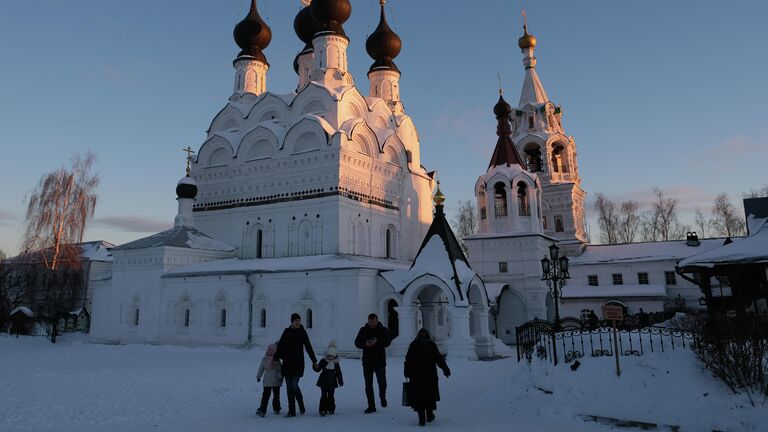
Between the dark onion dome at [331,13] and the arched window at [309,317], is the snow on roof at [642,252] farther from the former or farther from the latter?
the dark onion dome at [331,13]

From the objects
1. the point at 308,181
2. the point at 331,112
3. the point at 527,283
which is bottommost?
the point at 527,283

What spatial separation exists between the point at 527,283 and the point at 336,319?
8.79m

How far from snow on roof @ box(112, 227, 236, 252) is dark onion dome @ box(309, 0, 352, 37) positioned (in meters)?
10.3

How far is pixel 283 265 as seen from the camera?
58.6 ft

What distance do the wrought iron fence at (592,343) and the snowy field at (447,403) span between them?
238 millimetres

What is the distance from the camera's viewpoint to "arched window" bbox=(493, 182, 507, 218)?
22594 mm

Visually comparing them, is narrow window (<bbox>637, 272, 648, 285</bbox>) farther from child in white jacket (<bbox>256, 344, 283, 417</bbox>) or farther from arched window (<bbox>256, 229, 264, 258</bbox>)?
child in white jacket (<bbox>256, 344, 283, 417</bbox>)

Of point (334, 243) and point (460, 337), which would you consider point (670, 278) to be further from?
point (334, 243)

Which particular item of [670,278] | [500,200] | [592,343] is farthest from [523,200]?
[592,343]

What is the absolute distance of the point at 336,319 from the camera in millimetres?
16266

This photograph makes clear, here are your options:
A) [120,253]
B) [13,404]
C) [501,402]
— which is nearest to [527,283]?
[501,402]

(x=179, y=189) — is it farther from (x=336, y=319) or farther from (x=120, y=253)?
(x=336, y=319)

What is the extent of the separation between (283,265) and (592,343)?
1213 cm

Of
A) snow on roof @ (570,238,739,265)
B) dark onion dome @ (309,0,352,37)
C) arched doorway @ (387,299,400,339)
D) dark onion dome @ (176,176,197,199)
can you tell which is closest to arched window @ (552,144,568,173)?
snow on roof @ (570,238,739,265)
